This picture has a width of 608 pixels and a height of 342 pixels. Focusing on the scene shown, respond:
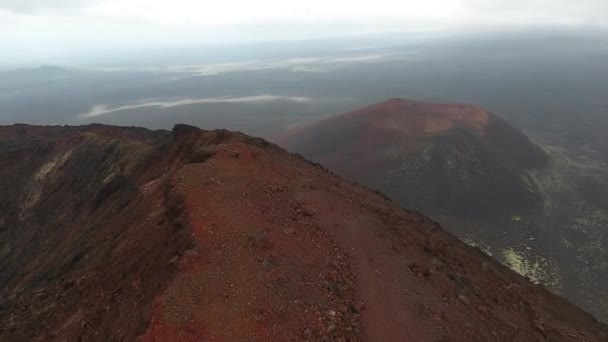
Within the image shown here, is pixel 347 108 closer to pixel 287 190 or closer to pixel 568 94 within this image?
pixel 568 94

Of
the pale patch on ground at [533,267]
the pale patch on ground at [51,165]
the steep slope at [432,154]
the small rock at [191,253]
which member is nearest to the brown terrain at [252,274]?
the small rock at [191,253]

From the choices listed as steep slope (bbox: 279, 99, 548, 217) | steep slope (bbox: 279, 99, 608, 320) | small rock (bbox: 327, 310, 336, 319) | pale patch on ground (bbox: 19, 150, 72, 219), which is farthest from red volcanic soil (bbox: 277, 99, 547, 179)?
small rock (bbox: 327, 310, 336, 319)

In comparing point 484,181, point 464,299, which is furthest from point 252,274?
point 484,181

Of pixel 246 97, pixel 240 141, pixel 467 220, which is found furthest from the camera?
pixel 246 97

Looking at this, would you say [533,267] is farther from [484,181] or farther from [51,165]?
[51,165]

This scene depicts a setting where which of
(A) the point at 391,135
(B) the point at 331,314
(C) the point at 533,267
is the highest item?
(B) the point at 331,314

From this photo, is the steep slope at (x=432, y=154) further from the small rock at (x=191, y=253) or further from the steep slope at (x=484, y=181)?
the small rock at (x=191, y=253)

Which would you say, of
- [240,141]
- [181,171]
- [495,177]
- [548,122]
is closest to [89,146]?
[240,141]
